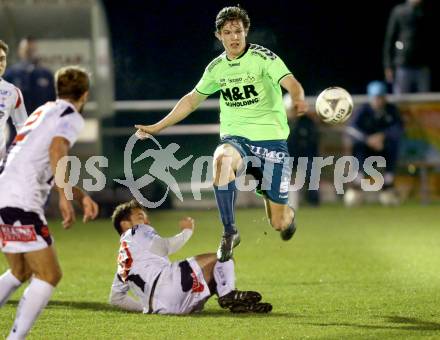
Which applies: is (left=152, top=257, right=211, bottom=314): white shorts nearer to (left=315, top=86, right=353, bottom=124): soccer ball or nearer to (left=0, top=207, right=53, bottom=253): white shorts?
(left=0, top=207, right=53, bottom=253): white shorts

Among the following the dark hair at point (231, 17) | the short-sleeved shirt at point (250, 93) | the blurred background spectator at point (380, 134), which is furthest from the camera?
the blurred background spectator at point (380, 134)

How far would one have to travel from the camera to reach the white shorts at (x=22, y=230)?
689 centimetres

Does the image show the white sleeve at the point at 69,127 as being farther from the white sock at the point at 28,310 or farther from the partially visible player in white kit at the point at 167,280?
the partially visible player in white kit at the point at 167,280

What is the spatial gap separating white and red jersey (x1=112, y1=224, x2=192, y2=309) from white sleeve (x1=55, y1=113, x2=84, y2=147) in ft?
5.99

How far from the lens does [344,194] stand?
18.5 m

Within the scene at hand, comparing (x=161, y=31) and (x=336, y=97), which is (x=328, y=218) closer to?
(x=336, y=97)

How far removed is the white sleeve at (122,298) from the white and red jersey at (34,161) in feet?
5.81

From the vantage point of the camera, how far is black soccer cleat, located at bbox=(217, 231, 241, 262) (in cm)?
873

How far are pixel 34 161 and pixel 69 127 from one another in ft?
1.04

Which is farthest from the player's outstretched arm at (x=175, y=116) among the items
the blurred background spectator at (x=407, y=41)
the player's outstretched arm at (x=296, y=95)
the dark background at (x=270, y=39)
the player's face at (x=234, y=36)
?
the dark background at (x=270, y=39)

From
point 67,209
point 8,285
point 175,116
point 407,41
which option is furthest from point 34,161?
point 407,41

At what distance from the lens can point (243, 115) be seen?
9570 mm

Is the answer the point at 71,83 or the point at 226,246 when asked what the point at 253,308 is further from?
the point at 71,83

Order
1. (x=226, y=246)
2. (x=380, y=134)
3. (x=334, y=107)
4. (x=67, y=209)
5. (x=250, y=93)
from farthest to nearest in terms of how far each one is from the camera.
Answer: (x=380, y=134), (x=334, y=107), (x=250, y=93), (x=226, y=246), (x=67, y=209)
